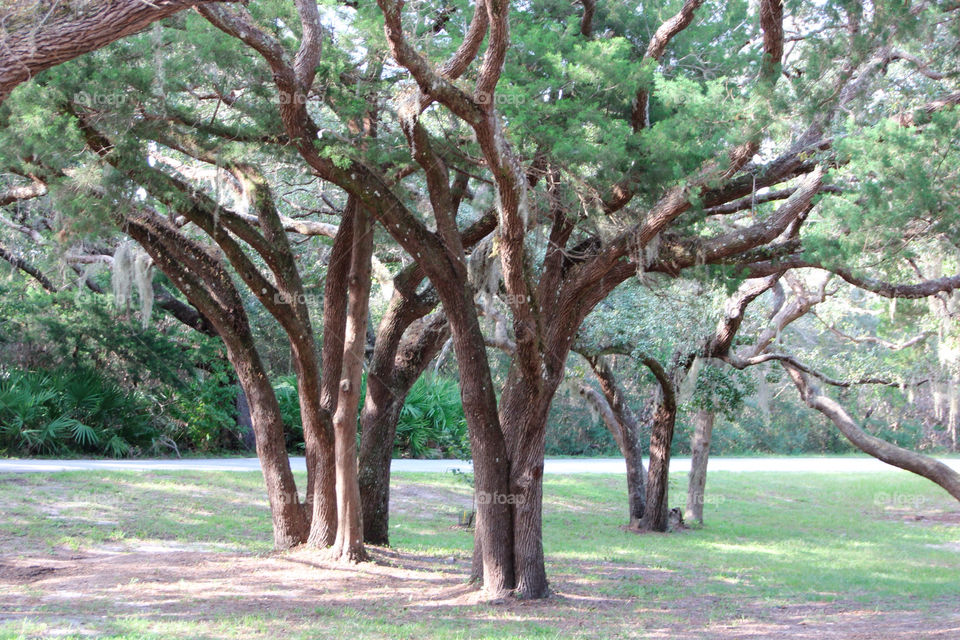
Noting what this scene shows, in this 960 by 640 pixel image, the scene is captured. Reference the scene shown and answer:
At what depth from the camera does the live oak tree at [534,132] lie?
7516 mm

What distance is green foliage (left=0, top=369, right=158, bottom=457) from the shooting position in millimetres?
17234

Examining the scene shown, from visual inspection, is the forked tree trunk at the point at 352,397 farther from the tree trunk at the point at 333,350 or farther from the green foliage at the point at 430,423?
the green foliage at the point at 430,423

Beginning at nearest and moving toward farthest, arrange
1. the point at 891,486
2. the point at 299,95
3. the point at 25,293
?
1. the point at 299,95
2. the point at 25,293
3. the point at 891,486

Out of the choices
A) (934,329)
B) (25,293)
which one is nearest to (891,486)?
(934,329)

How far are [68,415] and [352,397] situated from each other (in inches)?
427

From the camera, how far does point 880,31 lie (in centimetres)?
730

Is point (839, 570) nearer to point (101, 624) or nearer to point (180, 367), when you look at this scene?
point (101, 624)

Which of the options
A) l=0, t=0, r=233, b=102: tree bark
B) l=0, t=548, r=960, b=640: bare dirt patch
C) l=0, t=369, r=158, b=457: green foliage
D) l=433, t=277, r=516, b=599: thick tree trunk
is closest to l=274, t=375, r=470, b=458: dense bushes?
l=0, t=369, r=158, b=457: green foliage

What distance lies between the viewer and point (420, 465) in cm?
2152

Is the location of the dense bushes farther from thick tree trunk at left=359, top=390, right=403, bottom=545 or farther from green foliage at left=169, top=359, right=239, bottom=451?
thick tree trunk at left=359, top=390, right=403, bottom=545

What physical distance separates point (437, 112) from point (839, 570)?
852 centimetres

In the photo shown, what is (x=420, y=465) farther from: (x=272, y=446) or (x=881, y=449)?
(x=881, y=449)

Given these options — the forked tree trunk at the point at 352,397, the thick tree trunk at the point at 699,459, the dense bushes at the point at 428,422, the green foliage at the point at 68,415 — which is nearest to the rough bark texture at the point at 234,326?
the forked tree trunk at the point at 352,397

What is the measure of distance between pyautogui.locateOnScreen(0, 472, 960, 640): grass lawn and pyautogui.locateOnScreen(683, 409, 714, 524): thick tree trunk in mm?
561
